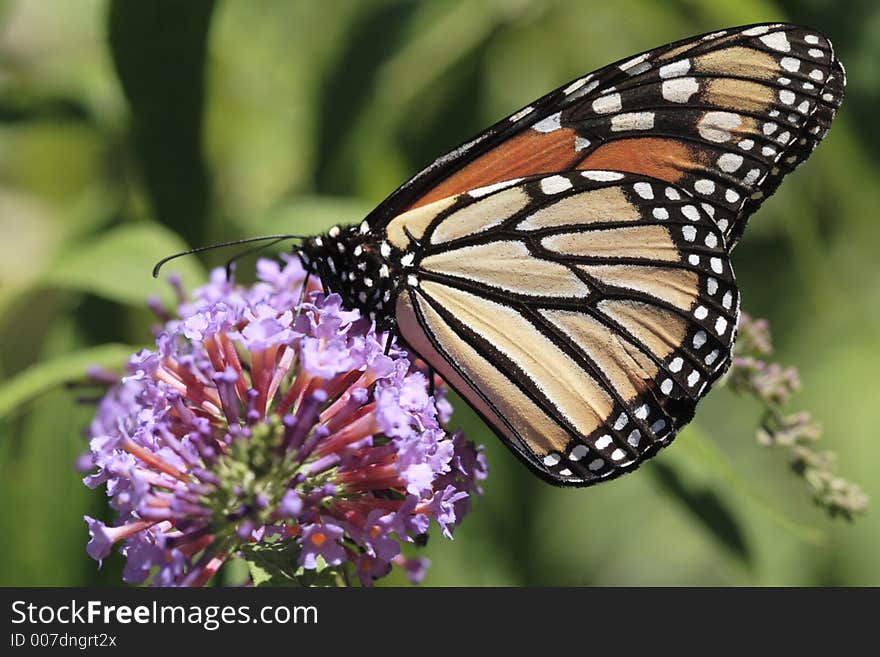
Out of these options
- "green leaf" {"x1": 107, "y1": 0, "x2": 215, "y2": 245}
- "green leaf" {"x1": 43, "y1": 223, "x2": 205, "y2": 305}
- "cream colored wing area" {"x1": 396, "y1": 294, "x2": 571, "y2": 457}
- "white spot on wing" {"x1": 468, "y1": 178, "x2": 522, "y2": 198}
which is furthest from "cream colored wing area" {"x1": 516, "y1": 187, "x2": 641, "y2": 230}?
"green leaf" {"x1": 107, "y1": 0, "x2": 215, "y2": 245}

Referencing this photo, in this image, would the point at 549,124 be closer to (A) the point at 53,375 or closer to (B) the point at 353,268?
(B) the point at 353,268

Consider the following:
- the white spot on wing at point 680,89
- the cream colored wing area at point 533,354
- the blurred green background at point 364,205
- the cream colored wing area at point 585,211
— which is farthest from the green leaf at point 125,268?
the white spot on wing at point 680,89

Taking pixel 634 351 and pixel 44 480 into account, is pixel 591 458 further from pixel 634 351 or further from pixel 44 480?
pixel 44 480

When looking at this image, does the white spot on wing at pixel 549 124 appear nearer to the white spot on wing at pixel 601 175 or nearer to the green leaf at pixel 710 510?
the white spot on wing at pixel 601 175

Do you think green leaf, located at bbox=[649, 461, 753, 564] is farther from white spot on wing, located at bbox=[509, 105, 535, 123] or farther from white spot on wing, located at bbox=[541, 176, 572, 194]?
white spot on wing, located at bbox=[509, 105, 535, 123]

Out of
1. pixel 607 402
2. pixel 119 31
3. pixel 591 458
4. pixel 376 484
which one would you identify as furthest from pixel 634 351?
pixel 119 31
